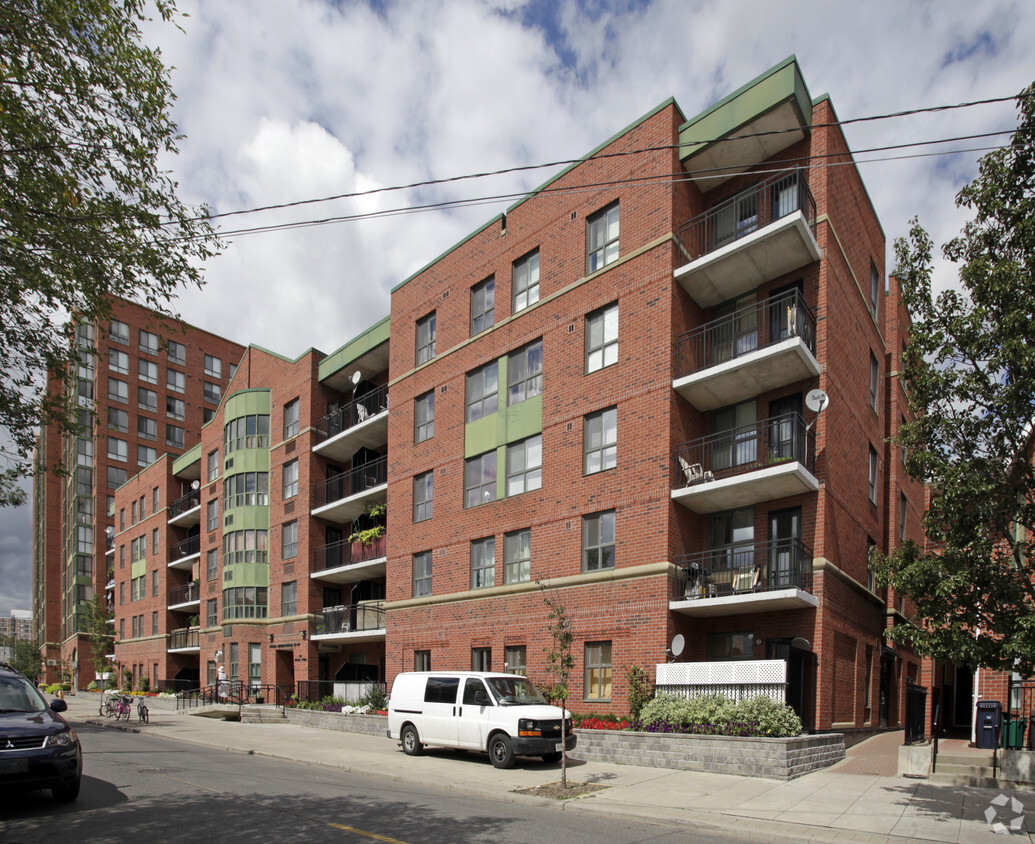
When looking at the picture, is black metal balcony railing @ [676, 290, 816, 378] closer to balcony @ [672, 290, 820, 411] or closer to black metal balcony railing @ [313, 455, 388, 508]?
balcony @ [672, 290, 820, 411]

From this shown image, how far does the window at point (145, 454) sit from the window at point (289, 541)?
40820 mm

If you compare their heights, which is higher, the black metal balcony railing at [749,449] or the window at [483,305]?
the window at [483,305]

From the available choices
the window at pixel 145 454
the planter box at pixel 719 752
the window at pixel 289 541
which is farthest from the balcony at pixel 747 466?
the window at pixel 145 454

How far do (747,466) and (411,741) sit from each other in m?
10.2

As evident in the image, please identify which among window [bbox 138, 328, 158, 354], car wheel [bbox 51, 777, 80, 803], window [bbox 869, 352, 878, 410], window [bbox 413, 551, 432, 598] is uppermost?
window [bbox 138, 328, 158, 354]

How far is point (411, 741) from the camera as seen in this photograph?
18500 millimetres

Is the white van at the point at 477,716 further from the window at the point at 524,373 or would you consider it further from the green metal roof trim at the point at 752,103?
the green metal roof trim at the point at 752,103

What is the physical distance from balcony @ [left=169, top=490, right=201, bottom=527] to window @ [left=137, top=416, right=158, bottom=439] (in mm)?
22210

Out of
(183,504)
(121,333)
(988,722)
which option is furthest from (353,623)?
(121,333)

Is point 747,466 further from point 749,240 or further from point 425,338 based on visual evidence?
point 425,338

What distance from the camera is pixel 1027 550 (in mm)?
10625

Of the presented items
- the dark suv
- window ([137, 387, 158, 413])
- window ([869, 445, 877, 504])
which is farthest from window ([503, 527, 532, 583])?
window ([137, 387, 158, 413])

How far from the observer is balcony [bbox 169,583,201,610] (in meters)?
47.3

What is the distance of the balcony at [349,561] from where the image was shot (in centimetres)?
3078
